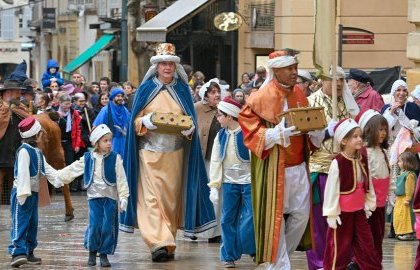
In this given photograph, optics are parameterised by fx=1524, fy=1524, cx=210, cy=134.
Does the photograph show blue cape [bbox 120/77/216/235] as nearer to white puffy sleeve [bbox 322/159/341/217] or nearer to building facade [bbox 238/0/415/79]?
white puffy sleeve [bbox 322/159/341/217]

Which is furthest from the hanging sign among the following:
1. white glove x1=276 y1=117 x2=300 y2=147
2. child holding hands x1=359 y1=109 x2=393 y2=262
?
white glove x1=276 y1=117 x2=300 y2=147

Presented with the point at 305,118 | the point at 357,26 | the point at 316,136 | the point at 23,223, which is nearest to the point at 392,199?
the point at 23,223

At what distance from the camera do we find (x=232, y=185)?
1449 centimetres

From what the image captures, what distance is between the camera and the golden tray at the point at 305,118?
1184 centimetres

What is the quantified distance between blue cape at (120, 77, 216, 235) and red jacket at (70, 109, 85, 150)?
9.00m

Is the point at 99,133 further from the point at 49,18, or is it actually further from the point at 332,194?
the point at 49,18

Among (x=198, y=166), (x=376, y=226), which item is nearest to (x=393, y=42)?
(x=198, y=166)

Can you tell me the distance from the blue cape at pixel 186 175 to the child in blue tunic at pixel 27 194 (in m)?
0.92

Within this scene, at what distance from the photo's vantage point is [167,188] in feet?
49.4

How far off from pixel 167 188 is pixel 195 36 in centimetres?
2240

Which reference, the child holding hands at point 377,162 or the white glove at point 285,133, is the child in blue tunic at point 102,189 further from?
the white glove at point 285,133

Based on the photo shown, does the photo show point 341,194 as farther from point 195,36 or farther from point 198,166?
point 195,36

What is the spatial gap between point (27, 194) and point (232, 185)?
6.36 ft

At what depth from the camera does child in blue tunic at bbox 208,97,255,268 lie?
14.1 meters
